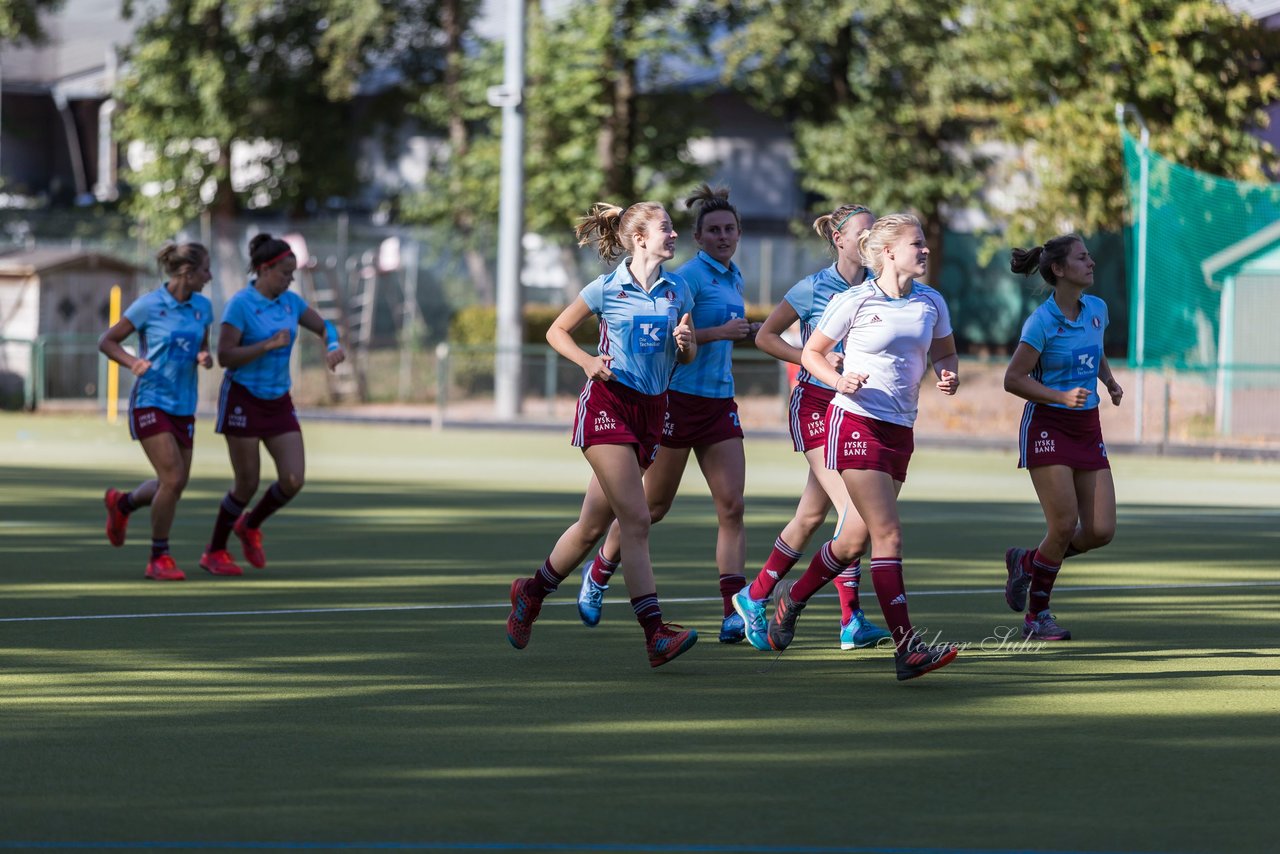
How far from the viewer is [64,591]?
449 inches

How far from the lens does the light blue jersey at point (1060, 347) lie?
30.5ft

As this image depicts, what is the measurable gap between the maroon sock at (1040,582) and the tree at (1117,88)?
934 inches

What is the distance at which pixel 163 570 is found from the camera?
1201 centimetres

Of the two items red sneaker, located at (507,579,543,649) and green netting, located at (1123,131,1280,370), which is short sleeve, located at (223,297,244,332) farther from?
green netting, located at (1123,131,1280,370)

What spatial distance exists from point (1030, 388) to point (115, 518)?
6.36 m

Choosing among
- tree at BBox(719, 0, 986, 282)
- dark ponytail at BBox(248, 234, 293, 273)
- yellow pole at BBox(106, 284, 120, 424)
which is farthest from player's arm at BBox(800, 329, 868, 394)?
tree at BBox(719, 0, 986, 282)

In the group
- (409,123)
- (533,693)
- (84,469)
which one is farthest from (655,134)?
(533,693)

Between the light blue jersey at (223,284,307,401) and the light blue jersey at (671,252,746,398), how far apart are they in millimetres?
3355

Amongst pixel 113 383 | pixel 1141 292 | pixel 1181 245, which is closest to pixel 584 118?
pixel 113 383

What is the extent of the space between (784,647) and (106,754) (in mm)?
3201

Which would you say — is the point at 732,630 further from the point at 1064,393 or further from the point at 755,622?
the point at 1064,393

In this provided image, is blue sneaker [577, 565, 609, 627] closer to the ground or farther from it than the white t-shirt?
closer to the ground

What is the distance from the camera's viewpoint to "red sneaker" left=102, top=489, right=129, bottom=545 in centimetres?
1303

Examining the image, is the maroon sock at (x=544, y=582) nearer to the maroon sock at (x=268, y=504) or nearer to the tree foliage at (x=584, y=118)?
the maroon sock at (x=268, y=504)
